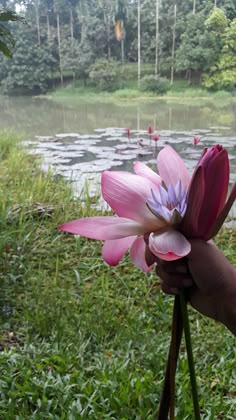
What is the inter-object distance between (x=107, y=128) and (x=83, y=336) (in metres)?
3.37

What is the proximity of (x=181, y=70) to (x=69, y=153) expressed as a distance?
1.48 m

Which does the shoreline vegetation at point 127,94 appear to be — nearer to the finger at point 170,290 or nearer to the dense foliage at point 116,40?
the dense foliage at point 116,40

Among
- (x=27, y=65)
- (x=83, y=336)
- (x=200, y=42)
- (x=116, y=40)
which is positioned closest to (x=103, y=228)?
(x=83, y=336)

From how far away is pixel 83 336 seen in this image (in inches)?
46.8

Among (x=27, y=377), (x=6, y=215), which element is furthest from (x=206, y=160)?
(x=6, y=215)

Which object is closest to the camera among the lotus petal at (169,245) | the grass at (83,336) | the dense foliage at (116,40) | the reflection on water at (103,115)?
the lotus petal at (169,245)

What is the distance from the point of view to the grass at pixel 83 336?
2.92 feet

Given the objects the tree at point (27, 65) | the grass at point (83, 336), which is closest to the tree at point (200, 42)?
the tree at point (27, 65)

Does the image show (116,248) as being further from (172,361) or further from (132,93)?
(132,93)

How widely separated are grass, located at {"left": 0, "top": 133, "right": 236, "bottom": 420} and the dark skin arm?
653mm

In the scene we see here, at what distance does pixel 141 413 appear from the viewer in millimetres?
849

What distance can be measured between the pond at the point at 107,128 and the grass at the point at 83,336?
108cm

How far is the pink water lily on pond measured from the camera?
0.77ft

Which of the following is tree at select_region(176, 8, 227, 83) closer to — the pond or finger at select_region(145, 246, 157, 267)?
the pond
